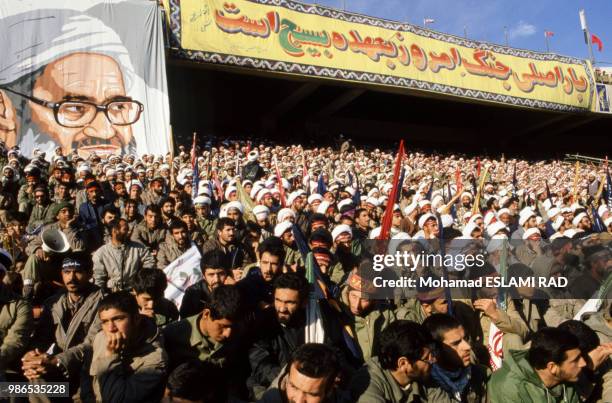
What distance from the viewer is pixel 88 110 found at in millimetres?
13273

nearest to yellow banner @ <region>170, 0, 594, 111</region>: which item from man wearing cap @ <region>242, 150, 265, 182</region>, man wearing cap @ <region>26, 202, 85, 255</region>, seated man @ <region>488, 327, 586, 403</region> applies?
man wearing cap @ <region>242, 150, 265, 182</region>

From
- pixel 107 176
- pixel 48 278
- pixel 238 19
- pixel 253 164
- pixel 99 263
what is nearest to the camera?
pixel 48 278

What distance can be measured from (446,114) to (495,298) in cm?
2538

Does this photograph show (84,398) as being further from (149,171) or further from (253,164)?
(253,164)

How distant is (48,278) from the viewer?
3164 mm

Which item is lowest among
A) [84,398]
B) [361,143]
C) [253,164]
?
[84,398]

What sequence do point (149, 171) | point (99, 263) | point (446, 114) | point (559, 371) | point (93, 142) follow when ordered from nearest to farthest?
point (559, 371) → point (99, 263) → point (149, 171) → point (93, 142) → point (446, 114)

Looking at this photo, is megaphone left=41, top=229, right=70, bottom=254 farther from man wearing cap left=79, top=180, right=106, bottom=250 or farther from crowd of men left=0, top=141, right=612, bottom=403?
man wearing cap left=79, top=180, right=106, bottom=250

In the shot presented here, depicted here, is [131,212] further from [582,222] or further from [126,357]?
[582,222]

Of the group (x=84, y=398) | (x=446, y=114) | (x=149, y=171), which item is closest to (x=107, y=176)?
(x=149, y=171)

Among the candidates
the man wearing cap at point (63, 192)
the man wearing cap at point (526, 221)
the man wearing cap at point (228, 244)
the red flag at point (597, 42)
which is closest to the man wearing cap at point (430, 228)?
the man wearing cap at point (526, 221)

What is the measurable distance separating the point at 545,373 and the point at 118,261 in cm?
315

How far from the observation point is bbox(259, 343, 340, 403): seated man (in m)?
1.78

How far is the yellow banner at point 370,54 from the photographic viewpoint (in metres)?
15.4
